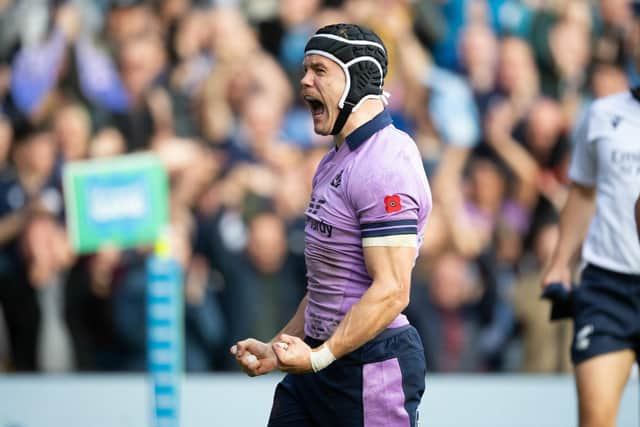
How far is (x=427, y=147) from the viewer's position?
10836mm

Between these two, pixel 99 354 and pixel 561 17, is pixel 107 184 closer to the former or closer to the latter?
pixel 99 354

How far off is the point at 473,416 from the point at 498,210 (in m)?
2.50

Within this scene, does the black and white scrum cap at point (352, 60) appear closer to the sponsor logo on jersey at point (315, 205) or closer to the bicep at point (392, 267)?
the sponsor logo on jersey at point (315, 205)

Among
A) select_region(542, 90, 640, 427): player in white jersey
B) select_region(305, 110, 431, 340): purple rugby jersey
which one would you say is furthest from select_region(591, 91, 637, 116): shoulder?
select_region(305, 110, 431, 340): purple rugby jersey

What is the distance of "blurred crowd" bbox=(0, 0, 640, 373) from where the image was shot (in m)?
10.7

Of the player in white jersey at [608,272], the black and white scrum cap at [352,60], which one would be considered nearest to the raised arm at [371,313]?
the black and white scrum cap at [352,60]

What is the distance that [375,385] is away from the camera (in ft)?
13.4

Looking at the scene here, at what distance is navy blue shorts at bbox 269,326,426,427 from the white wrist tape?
0.23m

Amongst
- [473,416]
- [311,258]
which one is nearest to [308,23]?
[473,416]

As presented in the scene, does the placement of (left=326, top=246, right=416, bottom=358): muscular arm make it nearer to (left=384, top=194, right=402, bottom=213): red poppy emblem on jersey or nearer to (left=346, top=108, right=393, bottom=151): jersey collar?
(left=384, top=194, right=402, bottom=213): red poppy emblem on jersey

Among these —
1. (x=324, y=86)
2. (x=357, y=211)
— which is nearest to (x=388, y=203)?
(x=357, y=211)

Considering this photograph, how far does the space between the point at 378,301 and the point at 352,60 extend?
0.80 meters

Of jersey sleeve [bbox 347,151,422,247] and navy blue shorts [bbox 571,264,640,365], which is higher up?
jersey sleeve [bbox 347,151,422,247]

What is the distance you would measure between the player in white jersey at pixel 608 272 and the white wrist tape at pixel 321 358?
1583 millimetres
